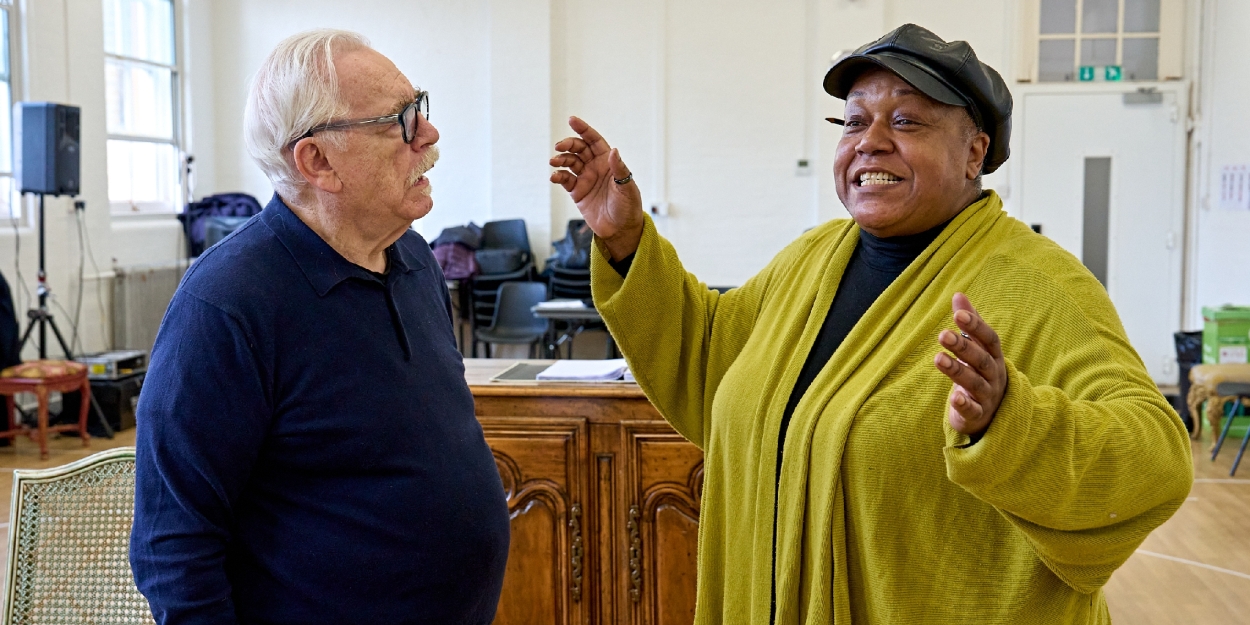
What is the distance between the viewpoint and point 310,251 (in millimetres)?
1553

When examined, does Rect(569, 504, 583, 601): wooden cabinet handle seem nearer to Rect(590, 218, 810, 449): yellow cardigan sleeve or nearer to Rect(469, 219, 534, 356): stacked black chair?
Rect(590, 218, 810, 449): yellow cardigan sleeve

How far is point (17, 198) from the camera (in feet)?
23.4

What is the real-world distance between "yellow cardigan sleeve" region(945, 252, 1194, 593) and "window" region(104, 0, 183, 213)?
844 cm

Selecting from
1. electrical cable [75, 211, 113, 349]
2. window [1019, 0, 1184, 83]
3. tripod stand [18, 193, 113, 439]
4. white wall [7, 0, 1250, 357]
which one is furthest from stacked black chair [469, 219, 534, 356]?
window [1019, 0, 1184, 83]

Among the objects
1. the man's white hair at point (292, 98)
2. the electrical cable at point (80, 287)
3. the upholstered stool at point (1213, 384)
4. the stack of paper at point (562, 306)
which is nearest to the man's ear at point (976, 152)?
the man's white hair at point (292, 98)

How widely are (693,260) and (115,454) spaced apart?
7.16 meters

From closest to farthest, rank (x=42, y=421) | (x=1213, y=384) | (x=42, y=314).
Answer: (x=1213, y=384) < (x=42, y=421) < (x=42, y=314)

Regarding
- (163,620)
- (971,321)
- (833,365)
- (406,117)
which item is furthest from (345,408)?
(971,321)

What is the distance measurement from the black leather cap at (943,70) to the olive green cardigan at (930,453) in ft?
0.46

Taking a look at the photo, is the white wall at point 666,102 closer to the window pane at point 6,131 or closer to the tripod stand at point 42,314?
the window pane at point 6,131

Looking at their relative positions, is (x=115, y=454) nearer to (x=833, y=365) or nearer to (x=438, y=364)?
(x=438, y=364)

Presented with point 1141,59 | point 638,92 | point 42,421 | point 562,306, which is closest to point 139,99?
point 42,421

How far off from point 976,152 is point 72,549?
1.72 meters

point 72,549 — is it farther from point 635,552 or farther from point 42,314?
point 42,314
